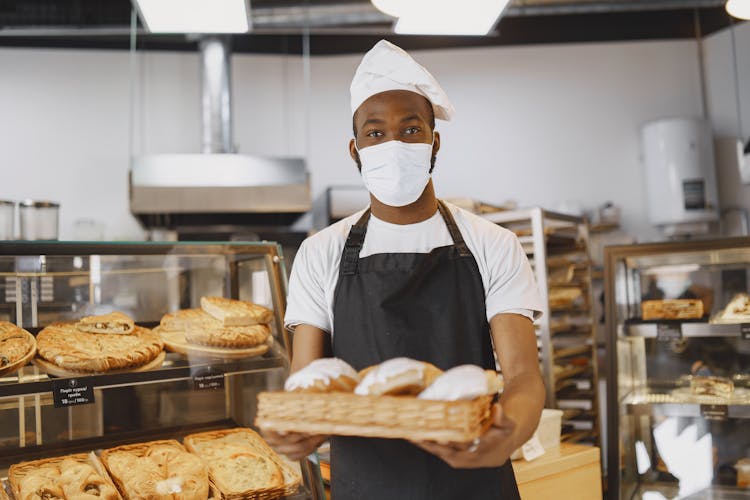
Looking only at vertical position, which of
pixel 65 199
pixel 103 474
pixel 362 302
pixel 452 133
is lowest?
pixel 103 474

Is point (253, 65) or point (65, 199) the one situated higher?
point (253, 65)

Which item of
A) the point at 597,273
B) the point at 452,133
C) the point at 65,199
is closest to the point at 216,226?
the point at 65,199

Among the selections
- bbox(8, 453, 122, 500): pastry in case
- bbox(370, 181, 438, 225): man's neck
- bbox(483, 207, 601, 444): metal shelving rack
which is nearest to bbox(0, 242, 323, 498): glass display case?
bbox(8, 453, 122, 500): pastry in case

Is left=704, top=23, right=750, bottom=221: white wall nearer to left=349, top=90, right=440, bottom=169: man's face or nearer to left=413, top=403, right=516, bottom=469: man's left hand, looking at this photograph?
left=349, top=90, right=440, bottom=169: man's face

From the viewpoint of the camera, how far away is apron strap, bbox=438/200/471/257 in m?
1.48

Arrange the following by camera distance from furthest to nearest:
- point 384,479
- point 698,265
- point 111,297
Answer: point 698,265
point 111,297
point 384,479

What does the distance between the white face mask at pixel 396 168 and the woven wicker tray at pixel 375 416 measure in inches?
21.0

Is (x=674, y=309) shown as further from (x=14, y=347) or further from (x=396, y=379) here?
(x=14, y=347)

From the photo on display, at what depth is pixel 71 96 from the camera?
16.4 ft

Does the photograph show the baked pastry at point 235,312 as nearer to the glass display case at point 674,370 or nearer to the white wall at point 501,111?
the glass display case at point 674,370

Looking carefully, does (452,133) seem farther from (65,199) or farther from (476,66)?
(65,199)

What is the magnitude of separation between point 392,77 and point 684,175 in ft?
13.7

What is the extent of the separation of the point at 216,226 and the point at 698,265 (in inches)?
129

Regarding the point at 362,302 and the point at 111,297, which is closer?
the point at 362,302
